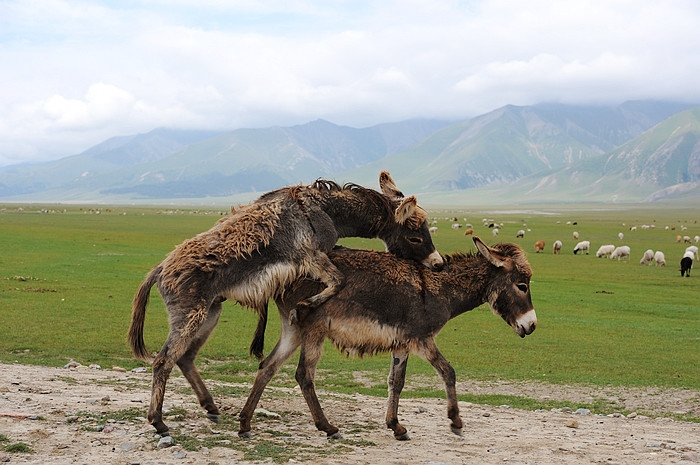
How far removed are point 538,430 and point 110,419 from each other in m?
5.91

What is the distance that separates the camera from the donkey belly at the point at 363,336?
9680 millimetres

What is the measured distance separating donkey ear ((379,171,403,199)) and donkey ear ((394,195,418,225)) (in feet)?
1.97

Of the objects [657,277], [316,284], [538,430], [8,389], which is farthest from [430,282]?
[657,277]

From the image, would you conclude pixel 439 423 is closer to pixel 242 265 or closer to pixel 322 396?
pixel 322 396

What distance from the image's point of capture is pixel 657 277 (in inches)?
1750

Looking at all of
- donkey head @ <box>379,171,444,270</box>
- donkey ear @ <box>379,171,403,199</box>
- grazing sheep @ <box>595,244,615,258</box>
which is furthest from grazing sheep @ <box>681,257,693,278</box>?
donkey head @ <box>379,171,444,270</box>

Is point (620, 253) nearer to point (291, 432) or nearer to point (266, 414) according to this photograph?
point (266, 414)

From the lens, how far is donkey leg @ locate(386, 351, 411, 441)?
9648 mm

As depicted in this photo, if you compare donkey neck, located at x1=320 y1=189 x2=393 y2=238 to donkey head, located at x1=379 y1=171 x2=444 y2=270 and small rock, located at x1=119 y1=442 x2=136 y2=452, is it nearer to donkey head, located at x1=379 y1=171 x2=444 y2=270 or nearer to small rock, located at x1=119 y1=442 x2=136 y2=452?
donkey head, located at x1=379 y1=171 x2=444 y2=270

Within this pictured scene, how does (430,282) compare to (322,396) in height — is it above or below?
above

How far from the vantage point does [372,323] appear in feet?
31.9

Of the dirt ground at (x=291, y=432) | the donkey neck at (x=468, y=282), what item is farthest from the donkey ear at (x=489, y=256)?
the dirt ground at (x=291, y=432)

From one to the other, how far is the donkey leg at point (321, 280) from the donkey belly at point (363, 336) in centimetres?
38

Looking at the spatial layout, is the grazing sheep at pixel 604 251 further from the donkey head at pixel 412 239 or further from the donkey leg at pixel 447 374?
the donkey leg at pixel 447 374
